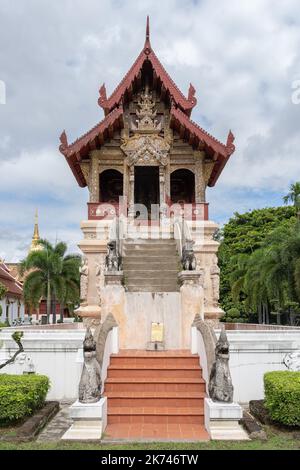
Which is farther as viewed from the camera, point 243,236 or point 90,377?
point 243,236

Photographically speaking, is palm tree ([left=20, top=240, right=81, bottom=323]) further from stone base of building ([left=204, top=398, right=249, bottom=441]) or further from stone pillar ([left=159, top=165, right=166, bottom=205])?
stone base of building ([left=204, top=398, right=249, bottom=441])

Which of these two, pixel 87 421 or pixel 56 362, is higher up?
pixel 56 362

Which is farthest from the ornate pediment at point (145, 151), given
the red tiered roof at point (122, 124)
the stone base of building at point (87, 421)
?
the stone base of building at point (87, 421)

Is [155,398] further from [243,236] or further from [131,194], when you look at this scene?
[243,236]

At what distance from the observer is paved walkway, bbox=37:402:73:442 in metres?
7.12

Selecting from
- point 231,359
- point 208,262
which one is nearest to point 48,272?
point 208,262

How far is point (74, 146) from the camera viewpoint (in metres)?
16.8

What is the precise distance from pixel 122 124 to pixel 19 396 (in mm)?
12490

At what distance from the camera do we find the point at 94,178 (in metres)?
17.4

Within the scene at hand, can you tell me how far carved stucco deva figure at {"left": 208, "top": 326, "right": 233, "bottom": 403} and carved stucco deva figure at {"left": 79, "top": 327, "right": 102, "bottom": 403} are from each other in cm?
185

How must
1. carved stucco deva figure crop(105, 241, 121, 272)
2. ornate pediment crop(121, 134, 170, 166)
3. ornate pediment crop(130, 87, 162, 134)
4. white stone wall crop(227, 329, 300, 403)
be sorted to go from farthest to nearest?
ornate pediment crop(130, 87, 162, 134) < ornate pediment crop(121, 134, 170, 166) < carved stucco deva figure crop(105, 241, 121, 272) < white stone wall crop(227, 329, 300, 403)

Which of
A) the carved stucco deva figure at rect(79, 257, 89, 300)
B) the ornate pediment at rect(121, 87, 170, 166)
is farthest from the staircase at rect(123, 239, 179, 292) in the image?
the ornate pediment at rect(121, 87, 170, 166)

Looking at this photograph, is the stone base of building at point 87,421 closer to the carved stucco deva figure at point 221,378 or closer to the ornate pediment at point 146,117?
the carved stucco deva figure at point 221,378
